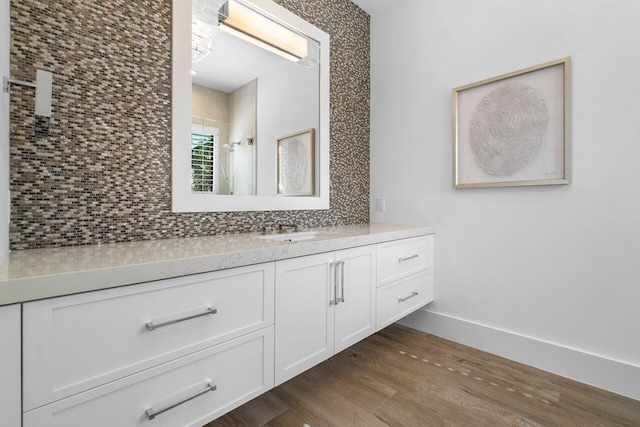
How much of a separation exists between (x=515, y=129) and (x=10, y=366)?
2429 millimetres

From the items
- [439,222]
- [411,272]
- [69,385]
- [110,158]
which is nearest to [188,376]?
[69,385]

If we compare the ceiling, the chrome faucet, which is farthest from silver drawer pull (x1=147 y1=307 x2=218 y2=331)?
the ceiling

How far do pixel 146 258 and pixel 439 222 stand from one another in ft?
6.46

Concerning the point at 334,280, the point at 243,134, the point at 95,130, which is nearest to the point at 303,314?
the point at 334,280

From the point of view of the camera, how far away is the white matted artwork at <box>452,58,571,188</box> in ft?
5.87

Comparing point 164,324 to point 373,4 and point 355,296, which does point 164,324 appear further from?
point 373,4

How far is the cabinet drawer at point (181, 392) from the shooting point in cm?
84

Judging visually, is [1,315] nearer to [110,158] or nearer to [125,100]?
[110,158]

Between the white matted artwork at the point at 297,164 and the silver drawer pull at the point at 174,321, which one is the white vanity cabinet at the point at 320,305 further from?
the white matted artwork at the point at 297,164

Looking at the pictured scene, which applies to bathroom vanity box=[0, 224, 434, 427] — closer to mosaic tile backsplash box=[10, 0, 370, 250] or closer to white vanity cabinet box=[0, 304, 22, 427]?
white vanity cabinet box=[0, 304, 22, 427]

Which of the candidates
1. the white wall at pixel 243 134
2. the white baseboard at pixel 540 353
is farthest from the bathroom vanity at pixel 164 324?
the white baseboard at pixel 540 353

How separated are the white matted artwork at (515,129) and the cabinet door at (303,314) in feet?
4.19

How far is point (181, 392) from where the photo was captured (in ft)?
3.35

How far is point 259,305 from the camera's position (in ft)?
4.04
